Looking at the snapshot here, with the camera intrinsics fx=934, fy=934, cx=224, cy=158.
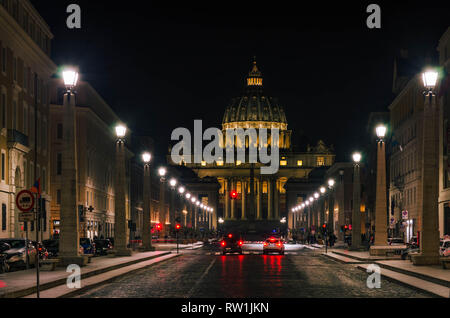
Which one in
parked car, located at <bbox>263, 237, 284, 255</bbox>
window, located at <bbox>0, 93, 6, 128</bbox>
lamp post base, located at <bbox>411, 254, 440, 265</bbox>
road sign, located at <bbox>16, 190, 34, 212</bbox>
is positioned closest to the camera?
road sign, located at <bbox>16, 190, 34, 212</bbox>

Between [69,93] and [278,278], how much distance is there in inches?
450

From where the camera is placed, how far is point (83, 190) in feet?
290

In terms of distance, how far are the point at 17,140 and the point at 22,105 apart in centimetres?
413

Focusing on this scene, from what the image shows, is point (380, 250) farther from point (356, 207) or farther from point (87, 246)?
point (87, 246)

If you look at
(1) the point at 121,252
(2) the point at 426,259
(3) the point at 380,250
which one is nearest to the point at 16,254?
(1) the point at 121,252

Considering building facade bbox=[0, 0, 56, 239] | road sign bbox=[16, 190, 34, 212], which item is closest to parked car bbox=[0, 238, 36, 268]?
building facade bbox=[0, 0, 56, 239]

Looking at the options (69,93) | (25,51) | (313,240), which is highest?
(25,51)

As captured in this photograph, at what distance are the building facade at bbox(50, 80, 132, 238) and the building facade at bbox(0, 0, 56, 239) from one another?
13.8 metres

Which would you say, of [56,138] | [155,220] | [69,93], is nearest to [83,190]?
[56,138]

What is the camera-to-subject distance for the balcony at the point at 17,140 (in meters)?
55.2

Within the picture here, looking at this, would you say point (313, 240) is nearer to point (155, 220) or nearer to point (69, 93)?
point (155, 220)

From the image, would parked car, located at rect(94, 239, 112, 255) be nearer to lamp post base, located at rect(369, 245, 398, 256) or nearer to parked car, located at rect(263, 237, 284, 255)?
parked car, located at rect(263, 237, 284, 255)

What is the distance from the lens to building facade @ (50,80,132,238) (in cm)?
8750

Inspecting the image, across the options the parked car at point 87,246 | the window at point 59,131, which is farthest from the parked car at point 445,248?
the window at point 59,131
